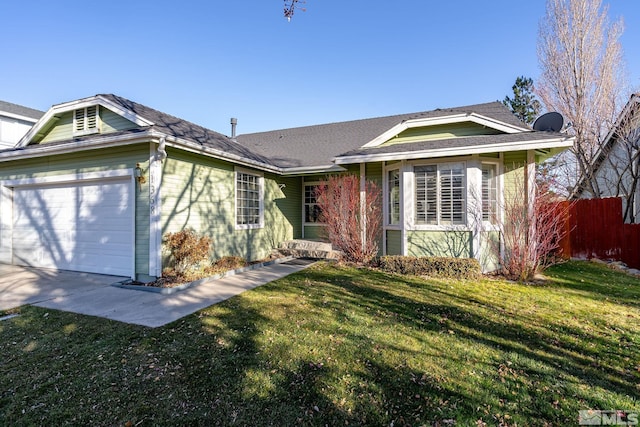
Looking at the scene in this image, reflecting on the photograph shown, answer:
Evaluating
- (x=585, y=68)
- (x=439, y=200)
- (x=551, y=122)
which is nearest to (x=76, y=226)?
(x=439, y=200)

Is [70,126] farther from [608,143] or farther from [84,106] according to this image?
[608,143]

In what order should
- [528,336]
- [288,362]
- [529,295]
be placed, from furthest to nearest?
[529,295] < [528,336] < [288,362]

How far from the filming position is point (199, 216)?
774 centimetres

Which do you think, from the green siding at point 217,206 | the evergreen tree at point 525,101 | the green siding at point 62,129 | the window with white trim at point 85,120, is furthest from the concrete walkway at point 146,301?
the evergreen tree at point 525,101

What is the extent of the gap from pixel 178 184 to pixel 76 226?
3.11 metres

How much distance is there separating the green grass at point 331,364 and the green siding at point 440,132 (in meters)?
5.10

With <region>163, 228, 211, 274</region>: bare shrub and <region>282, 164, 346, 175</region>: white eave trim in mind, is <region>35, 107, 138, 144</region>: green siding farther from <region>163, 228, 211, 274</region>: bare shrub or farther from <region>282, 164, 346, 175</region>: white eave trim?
<region>282, 164, 346, 175</region>: white eave trim

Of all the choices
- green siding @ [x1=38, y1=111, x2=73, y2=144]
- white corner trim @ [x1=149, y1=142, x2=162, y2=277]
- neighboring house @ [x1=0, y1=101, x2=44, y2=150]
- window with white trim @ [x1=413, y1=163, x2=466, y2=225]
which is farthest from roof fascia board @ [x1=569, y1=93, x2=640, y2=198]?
neighboring house @ [x1=0, y1=101, x2=44, y2=150]

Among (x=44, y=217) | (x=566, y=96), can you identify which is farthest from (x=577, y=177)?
(x=44, y=217)

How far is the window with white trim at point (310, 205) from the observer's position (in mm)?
12109

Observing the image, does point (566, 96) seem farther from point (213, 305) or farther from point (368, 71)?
point (213, 305)

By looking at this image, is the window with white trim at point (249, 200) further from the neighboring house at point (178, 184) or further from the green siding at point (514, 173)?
the green siding at point (514, 173)

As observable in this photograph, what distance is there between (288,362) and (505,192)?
24.6ft

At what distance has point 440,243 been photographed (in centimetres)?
806
